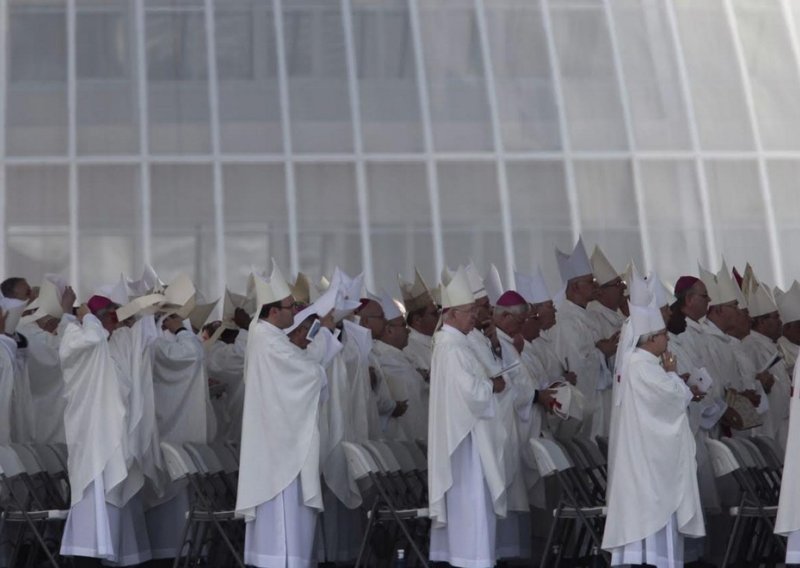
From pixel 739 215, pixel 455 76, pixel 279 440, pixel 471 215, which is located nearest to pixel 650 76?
pixel 739 215

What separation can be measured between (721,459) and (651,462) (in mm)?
586

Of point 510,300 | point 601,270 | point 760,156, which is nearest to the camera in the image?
point 510,300

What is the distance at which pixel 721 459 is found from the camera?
10.8 meters

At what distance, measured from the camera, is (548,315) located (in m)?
13.0

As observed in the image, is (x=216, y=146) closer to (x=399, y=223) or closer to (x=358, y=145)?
(x=358, y=145)

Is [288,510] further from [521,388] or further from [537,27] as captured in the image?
[537,27]

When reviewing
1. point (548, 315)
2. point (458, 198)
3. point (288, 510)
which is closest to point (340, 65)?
point (458, 198)

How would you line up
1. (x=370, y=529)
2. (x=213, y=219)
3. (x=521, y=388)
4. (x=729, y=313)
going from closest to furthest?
(x=370, y=529)
(x=521, y=388)
(x=729, y=313)
(x=213, y=219)

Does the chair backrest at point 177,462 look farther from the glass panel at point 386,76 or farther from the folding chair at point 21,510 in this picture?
the glass panel at point 386,76

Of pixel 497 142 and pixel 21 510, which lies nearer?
pixel 21 510

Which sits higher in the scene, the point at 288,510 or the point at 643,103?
the point at 643,103

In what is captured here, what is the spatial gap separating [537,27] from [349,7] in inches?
91.8

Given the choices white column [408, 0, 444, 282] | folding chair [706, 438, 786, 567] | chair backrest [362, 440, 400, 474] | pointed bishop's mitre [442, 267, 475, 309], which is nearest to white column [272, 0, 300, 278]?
white column [408, 0, 444, 282]

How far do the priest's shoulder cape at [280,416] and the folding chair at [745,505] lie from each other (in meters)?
2.69
